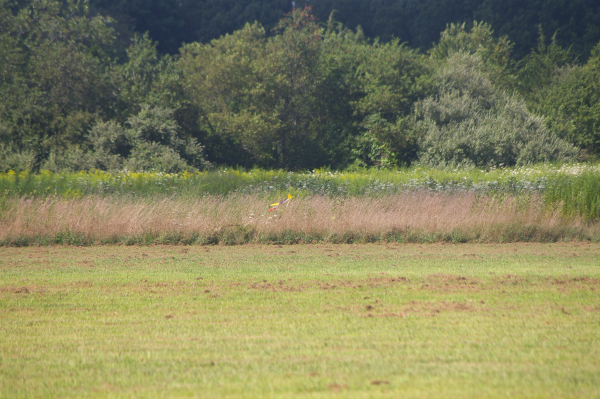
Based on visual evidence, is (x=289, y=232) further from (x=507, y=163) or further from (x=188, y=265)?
(x=507, y=163)

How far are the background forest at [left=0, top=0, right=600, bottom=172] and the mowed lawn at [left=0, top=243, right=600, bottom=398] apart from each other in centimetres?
1908

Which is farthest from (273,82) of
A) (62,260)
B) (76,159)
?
(62,260)

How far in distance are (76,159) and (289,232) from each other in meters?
16.3

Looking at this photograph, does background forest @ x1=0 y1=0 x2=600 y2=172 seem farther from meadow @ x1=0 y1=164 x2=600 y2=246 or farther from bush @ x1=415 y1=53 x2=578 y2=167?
meadow @ x1=0 y1=164 x2=600 y2=246

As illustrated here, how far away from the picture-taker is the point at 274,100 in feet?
113

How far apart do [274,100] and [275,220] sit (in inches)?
866

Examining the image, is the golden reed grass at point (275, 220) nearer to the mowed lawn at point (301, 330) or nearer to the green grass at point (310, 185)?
the green grass at point (310, 185)

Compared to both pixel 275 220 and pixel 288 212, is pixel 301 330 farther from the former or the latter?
pixel 288 212

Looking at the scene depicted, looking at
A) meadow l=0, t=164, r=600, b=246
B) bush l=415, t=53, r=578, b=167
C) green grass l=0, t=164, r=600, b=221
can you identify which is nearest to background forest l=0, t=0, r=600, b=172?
bush l=415, t=53, r=578, b=167

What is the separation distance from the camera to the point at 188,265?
9633 mm

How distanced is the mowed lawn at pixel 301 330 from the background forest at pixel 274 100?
62.6ft

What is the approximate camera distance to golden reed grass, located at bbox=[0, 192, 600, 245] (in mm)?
13008

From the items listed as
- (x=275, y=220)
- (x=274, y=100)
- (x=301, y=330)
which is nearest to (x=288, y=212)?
(x=275, y=220)

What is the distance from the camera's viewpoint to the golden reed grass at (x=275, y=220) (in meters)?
13.0
